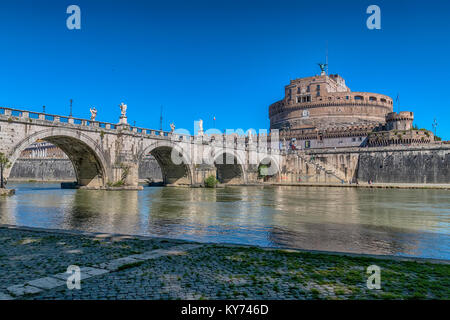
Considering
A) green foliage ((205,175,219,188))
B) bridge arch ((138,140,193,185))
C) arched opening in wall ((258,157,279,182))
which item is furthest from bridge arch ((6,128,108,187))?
arched opening in wall ((258,157,279,182))

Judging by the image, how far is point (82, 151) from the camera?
1474 inches

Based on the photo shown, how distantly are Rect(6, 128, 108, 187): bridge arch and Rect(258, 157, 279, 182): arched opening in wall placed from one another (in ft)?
128

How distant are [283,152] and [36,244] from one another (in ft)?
223

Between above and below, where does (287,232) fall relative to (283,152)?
below

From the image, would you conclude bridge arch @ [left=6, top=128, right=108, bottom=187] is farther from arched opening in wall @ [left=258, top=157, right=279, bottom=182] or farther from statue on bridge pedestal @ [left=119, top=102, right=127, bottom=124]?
arched opening in wall @ [left=258, top=157, right=279, bottom=182]

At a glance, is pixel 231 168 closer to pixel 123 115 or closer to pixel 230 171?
pixel 230 171

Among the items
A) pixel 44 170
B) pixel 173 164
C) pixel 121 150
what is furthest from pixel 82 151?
pixel 44 170

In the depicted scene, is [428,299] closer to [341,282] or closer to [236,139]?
[341,282]

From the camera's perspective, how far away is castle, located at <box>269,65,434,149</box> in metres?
77.5

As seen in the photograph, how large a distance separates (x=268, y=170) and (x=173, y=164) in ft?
88.0

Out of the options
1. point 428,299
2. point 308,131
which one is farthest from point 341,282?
point 308,131

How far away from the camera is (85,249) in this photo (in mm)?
7895

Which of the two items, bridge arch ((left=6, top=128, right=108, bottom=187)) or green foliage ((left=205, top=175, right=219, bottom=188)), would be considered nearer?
bridge arch ((left=6, top=128, right=108, bottom=187))

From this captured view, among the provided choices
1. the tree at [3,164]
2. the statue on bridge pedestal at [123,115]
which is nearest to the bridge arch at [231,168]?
the statue on bridge pedestal at [123,115]
